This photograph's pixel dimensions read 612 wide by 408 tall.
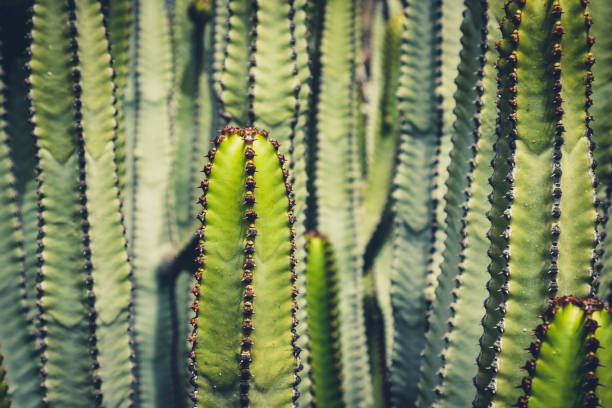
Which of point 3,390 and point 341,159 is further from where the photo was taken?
point 341,159

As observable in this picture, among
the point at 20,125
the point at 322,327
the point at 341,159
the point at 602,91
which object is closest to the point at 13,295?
the point at 20,125

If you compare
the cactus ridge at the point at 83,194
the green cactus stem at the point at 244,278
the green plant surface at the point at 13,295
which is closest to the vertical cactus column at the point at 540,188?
the green cactus stem at the point at 244,278

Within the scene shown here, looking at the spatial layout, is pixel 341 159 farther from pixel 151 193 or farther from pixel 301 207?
pixel 151 193

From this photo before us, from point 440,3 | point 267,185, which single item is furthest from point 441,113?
point 267,185

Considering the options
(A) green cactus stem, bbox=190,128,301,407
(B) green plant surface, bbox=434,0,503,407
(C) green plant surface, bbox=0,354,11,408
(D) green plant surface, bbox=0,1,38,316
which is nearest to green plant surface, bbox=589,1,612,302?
(B) green plant surface, bbox=434,0,503,407

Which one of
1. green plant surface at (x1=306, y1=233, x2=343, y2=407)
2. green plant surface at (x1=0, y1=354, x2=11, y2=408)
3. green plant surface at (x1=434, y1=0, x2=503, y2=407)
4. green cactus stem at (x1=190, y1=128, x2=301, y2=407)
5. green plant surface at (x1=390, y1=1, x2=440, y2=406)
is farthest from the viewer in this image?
green plant surface at (x1=390, y1=1, x2=440, y2=406)

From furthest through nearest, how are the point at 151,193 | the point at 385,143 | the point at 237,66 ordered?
the point at 385,143 → the point at 151,193 → the point at 237,66

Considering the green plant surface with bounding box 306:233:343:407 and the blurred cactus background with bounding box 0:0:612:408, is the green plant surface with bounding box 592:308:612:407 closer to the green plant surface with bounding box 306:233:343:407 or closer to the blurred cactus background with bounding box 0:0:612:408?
the blurred cactus background with bounding box 0:0:612:408
